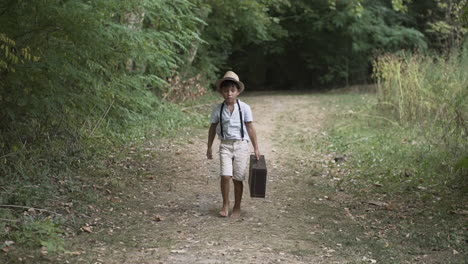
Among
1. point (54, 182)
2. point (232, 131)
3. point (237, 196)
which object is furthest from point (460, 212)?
point (54, 182)

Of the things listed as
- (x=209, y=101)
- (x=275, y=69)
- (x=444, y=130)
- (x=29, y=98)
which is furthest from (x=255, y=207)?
(x=275, y=69)

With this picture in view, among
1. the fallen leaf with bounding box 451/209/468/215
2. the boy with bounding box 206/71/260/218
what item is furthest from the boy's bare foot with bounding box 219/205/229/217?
the fallen leaf with bounding box 451/209/468/215

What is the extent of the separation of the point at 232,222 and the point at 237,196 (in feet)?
1.13

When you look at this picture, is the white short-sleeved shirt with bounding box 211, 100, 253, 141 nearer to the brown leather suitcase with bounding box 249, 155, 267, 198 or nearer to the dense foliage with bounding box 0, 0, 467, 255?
the brown leather suitcase with bounding box 249, 155, 267, 198

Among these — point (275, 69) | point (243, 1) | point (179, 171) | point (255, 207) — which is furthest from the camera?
point (275, 69)

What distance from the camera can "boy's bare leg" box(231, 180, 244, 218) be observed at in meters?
7.00

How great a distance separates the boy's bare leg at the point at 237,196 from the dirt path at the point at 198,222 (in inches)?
4.7

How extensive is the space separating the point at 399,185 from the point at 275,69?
22185 millimetres

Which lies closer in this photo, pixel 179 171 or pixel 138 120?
pixel 179 171

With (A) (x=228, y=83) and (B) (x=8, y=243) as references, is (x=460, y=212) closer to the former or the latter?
(A) (x=228, y=83)

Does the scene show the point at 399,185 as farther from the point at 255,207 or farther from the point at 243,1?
the point at 243,1

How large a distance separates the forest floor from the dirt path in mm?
10

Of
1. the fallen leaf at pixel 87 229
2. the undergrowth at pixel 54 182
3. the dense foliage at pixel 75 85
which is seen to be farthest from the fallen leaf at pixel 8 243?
the fallen leaf at pixel 87 229

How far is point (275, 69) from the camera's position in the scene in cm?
3055
